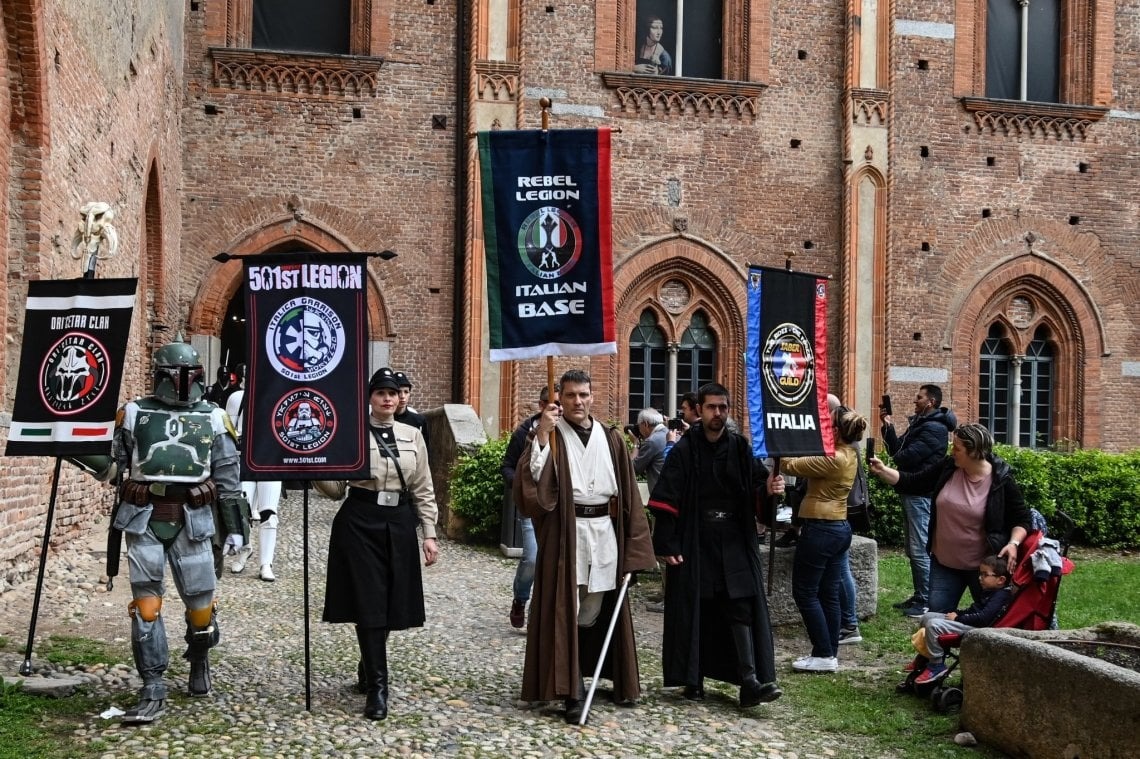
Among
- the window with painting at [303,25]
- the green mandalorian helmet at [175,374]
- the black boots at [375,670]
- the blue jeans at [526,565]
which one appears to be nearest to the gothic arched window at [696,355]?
the window with painting at [303,25]

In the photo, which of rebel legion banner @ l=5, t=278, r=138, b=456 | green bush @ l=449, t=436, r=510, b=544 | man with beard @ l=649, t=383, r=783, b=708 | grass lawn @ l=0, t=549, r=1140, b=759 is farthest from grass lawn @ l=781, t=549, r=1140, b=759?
rebel legion banner @ l=5, t=278, r=138, b=456

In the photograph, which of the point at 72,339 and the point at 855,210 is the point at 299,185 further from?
the point at 72,339

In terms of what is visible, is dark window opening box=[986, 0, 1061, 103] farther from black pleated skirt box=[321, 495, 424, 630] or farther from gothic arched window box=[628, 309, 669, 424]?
black pleated skirt box=[321, 495, 424, 630]

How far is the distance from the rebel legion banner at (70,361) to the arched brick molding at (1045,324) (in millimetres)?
15526

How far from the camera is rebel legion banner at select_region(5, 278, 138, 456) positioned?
6676 mm

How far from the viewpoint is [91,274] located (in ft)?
23.7

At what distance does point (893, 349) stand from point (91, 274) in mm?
14551

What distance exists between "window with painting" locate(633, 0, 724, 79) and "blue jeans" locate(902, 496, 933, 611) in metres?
10.9

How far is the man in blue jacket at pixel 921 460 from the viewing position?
933 centimetres

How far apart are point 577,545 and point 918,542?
4.48 metres

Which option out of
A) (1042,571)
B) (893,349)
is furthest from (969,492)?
(893,349)

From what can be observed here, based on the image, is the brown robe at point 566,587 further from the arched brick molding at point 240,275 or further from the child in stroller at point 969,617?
the arched brick molding at point 240,275

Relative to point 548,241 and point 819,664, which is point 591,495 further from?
point 819,664

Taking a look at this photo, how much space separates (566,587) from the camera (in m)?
6.22
